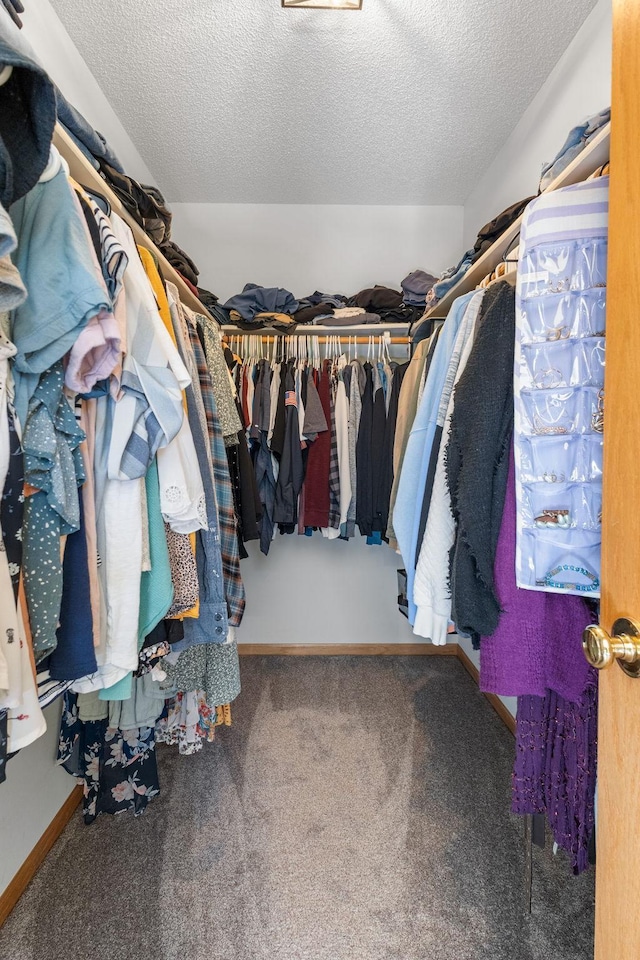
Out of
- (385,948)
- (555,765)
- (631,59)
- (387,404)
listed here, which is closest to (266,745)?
(385,948)

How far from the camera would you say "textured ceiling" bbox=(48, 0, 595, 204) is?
56.0 inches

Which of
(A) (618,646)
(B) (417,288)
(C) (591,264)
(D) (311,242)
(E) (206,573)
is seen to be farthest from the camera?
(D) (311,242)

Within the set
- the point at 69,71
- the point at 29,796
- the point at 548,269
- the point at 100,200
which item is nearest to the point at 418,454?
the point at 548,269

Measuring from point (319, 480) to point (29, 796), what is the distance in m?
1.54

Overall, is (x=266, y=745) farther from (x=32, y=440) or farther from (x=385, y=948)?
(x=32, y=440)

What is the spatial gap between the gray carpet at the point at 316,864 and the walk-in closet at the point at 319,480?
0.01m

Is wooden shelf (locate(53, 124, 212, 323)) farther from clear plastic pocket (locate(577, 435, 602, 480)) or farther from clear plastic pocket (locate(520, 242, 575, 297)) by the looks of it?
clear plastic pocket (locate(577, 435, 602, 480))

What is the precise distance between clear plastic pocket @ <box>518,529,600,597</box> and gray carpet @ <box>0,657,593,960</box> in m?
1.06

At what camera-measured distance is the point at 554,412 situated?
771 millimetres

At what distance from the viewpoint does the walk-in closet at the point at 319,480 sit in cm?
63

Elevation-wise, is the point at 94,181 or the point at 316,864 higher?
the point at 94,181

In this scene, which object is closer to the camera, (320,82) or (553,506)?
(553,506)

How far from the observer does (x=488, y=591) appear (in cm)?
82

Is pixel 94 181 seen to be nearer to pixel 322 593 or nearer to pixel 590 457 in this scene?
pixel 590 457
